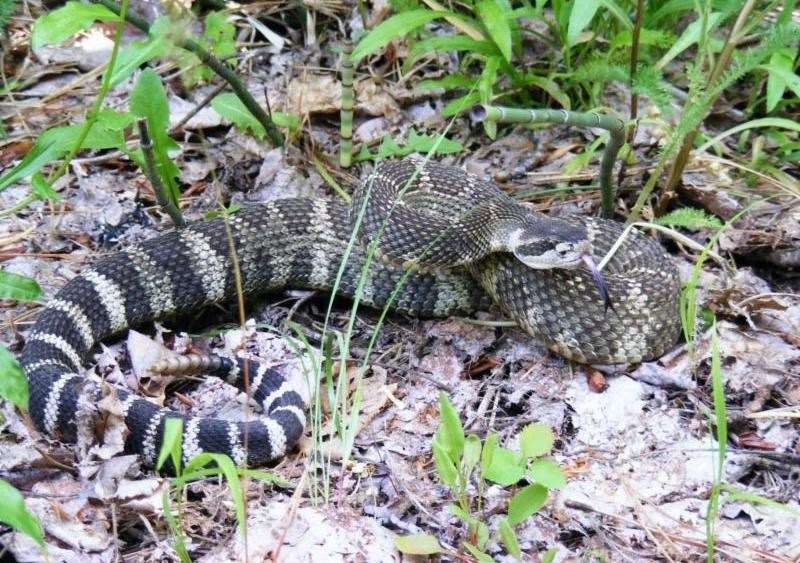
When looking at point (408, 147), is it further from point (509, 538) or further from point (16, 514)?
point (16, 514)

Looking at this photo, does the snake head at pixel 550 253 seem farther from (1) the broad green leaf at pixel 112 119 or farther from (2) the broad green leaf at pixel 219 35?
(2) the broad green leaf at pixel 219 35

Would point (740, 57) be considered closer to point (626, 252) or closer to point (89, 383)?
point (626, 252)

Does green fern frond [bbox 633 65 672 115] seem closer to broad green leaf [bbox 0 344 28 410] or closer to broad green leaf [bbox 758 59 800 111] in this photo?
broad green leaf [bbox 758 59 800 111]

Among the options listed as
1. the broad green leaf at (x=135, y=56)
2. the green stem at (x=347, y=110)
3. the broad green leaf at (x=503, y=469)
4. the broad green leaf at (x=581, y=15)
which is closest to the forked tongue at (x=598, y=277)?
the broad green leaf at (x=503, y=469)

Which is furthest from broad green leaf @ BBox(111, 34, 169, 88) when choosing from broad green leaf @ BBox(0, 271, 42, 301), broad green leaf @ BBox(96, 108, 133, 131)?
broad green leaf @ BBox(0, 271, 42, 301)

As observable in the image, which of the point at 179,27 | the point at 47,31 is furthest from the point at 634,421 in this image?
the point at 47,31
